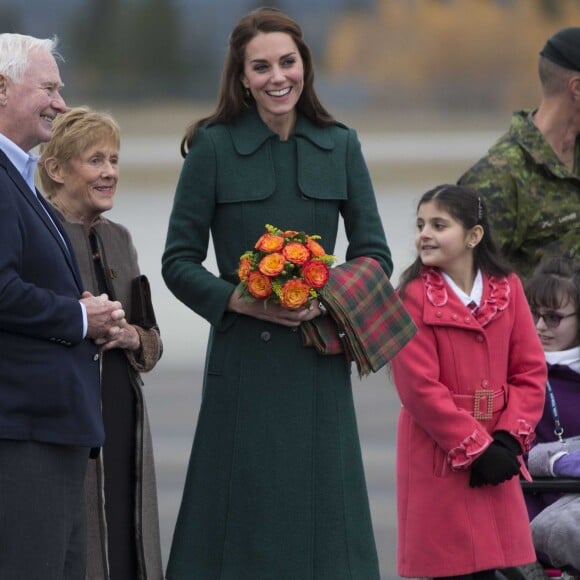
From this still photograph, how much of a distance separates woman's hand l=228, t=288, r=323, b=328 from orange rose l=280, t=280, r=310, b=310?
106 millimetres

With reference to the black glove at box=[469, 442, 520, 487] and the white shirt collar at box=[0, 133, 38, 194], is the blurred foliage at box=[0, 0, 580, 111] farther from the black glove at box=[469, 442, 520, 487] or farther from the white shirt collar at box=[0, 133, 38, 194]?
the white shirt collar at box=[0, 133, 38, 194]

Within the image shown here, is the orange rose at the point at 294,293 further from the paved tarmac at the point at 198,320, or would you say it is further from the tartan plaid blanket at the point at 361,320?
the paved tarmac at the point at 198,320

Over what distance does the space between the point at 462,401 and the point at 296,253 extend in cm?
86

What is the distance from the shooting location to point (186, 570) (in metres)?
4.72

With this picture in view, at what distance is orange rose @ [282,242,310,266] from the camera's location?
4387 mm

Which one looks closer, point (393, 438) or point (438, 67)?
point (393, 438)

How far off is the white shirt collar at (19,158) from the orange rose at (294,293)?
0.73m

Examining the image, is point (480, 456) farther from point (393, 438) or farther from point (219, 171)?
point (393, 438)

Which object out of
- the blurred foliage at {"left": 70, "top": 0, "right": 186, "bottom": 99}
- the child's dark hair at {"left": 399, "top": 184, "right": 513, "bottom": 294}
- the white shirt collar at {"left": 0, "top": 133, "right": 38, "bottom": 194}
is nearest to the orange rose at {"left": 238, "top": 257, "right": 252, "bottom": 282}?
the white shirt collar at {"left": 0, "top": 133, "right": 38, "bottom": 194}

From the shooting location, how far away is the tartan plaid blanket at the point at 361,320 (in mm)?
4598

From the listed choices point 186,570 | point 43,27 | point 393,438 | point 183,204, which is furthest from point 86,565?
point 43,27

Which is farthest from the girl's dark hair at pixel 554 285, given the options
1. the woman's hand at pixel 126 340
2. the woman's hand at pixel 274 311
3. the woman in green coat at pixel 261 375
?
the woman's hand at pixel 126 340

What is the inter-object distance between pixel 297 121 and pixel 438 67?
958 centimetres

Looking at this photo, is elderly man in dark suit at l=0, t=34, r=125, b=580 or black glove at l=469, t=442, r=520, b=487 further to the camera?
black glove at l=469, t=442, r=520, b=487
